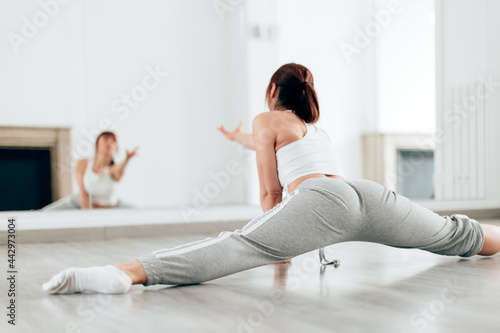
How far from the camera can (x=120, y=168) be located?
3.79 m

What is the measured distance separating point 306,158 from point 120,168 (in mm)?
2368

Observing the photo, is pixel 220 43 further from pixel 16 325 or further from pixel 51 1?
pixel 16 325

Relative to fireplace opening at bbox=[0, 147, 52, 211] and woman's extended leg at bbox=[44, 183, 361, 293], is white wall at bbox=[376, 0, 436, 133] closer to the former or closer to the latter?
fireplace opening at bbox=[0, 147, 52, 211]

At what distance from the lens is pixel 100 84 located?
12.0ft

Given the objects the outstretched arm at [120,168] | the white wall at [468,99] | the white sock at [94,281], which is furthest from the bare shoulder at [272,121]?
the white wall at [468,99]

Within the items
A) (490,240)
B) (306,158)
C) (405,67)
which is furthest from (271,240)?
(405,67)

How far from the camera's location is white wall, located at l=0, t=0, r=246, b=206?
11.3ft

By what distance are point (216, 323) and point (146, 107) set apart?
115 inches

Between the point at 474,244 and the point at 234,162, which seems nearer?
the point at 474,244

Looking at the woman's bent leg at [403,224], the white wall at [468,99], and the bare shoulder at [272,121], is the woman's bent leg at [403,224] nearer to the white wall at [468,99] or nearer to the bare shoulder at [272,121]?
the bare shoulder at [272,121]

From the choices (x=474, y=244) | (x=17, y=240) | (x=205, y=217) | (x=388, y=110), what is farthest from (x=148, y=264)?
(x=388, y=110)

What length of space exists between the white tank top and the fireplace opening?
0.83 ft

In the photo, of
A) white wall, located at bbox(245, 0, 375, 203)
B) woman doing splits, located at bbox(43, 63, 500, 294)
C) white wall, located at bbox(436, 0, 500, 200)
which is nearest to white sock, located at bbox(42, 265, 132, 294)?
woman doing splits, located at bbox(43, 63, 500, 294)

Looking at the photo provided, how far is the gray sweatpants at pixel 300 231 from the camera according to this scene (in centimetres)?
144
